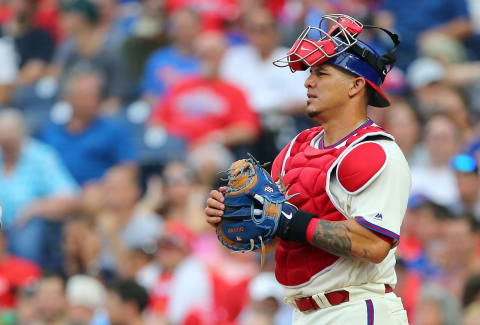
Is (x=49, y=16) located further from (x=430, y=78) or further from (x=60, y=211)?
(x=430, y=78)

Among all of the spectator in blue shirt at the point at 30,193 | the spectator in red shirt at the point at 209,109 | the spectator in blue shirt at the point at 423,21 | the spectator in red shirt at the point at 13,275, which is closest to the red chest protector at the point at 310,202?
the spectator in red shirt at the point at 209,109

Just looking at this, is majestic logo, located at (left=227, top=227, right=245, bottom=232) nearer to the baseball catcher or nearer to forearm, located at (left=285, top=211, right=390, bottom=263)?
the baseball catcher

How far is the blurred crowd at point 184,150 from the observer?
7.25 metres

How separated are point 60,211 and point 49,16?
13.4 feet

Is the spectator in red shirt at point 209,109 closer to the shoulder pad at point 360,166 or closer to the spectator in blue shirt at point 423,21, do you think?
the spectator in blue shirt at point 423,21

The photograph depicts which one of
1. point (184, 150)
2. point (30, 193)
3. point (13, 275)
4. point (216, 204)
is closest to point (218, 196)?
point (216, 204)

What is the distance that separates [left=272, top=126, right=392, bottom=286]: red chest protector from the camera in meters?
3.91

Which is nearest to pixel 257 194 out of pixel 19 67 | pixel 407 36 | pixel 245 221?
pixel 245 221

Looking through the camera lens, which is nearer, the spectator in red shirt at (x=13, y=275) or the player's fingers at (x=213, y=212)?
the player's fingers at (x=213, y=212)

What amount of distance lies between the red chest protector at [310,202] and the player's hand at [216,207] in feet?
1.10

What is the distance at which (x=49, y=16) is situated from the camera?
1225 cm

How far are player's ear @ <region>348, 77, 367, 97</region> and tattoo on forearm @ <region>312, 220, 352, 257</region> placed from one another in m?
0.61

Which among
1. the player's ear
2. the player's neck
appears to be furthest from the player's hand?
the player's ear

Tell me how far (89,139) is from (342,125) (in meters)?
5.88
